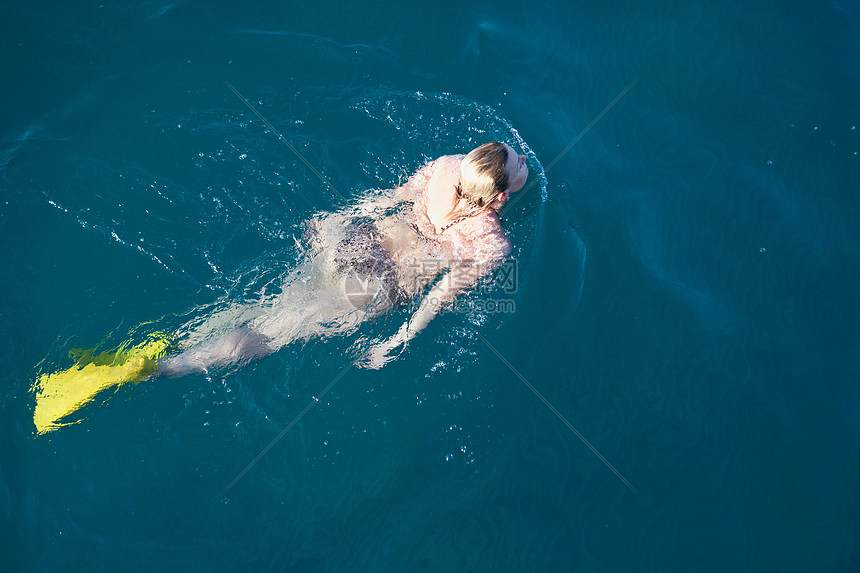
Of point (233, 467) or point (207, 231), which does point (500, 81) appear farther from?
point (233, 467)

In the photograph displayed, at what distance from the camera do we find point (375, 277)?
3723 millimetres

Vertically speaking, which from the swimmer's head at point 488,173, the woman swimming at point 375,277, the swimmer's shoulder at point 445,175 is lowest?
the woman swimming at point 375,277

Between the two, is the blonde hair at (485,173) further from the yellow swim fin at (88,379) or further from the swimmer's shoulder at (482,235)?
the yellow swim fin at (88,379)

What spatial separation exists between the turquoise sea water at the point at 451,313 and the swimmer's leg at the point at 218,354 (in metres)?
0.15

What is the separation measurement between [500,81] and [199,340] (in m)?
3.71

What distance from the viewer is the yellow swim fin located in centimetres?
364

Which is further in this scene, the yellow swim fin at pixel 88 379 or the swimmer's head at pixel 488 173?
the yellow swim fin at pixel 88 379

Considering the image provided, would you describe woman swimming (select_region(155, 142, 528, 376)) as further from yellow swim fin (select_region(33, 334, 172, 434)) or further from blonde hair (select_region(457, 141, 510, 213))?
blonde hair (select_region(457, 141, 510, 213))

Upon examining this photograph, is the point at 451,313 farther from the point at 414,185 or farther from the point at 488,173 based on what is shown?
the point at 488,173

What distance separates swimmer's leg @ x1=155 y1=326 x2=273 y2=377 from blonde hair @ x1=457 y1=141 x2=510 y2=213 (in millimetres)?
1866

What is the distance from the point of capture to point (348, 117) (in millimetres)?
4809

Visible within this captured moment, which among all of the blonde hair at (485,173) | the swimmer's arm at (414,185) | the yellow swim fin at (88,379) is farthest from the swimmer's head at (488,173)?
the yellow swim fin at (88,379)

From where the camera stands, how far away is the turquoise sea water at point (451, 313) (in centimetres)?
369

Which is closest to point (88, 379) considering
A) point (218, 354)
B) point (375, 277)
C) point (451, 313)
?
point (218, 354)
